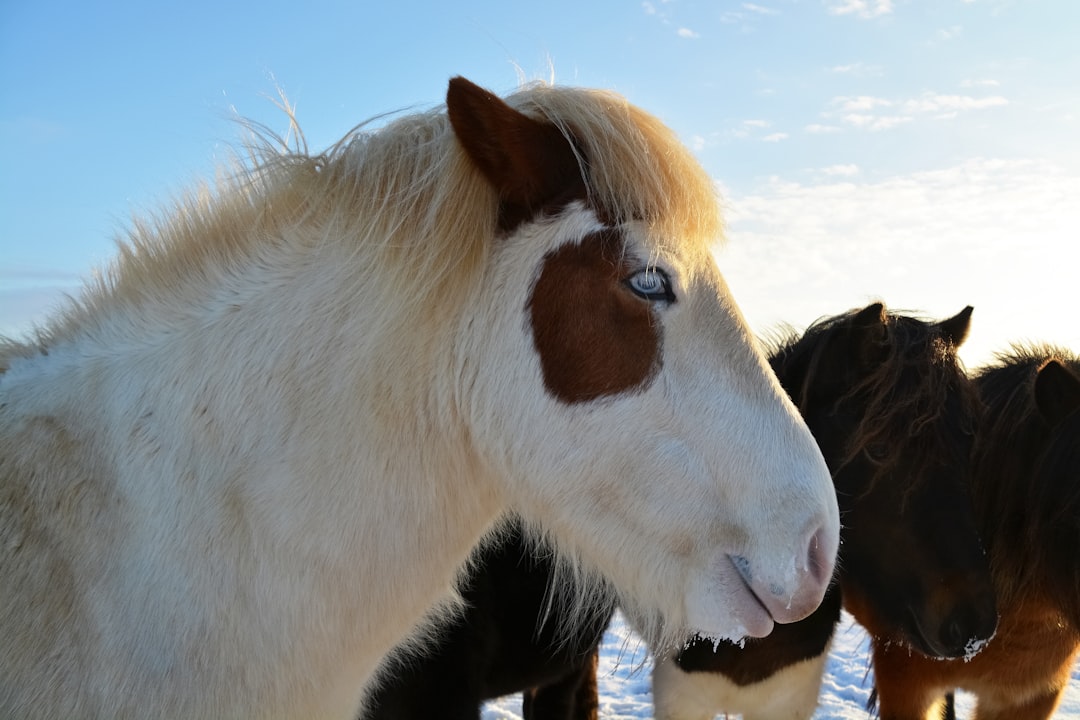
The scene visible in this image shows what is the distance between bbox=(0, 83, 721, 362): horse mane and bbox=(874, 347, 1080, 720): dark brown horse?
2640mm

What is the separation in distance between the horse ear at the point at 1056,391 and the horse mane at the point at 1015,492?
5.3 inches

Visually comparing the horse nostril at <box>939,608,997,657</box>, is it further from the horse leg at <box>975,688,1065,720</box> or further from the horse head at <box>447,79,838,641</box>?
the horse head at <box>447,79,838,641</box>

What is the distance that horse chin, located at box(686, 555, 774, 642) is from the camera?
5.52ft

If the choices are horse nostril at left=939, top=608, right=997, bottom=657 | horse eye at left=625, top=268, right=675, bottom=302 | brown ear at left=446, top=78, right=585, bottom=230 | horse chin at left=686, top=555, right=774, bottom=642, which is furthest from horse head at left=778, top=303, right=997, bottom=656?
brown ear at left=446, top=78, right=585, bottom=230

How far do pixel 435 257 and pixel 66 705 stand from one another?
127 cm

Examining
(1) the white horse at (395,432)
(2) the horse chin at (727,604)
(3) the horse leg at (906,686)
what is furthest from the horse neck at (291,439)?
(3) the horse leg at (906,686)

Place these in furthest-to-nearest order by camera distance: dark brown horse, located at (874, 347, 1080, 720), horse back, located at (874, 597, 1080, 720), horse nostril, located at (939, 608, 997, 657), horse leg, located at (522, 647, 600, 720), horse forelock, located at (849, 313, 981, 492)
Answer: horse leg, located at (522, 647, 600, 720) → horse back, located at (874, 597, 1080, 720) → dark brown horse, located at (874, 347, 1080, 720) → horse forelock, located at (849, 313, 981, 492) → horse nostril, located at (939, 608, 997, 657)

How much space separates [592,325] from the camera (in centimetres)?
172

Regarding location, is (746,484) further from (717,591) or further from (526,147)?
(526,147)

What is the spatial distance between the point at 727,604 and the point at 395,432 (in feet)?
2.84

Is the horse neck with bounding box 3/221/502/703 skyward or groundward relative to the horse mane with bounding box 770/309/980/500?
skyward

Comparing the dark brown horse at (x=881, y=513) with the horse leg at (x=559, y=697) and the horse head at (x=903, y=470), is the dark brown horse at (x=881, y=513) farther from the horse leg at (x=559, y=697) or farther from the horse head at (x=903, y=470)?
the horse leg at (x=559, y=697)

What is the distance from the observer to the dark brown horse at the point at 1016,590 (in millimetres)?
3527

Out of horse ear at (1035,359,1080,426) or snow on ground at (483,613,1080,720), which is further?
snow on ground at (483,613,1080,720)
